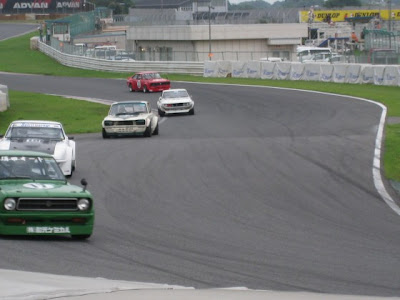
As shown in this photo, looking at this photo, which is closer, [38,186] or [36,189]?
[36,189]

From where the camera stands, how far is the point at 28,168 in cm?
1412

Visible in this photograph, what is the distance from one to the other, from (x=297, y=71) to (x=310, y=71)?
4.01 ft

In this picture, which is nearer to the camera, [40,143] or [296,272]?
[296,272]

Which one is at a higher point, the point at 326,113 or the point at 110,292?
the point at 110,292

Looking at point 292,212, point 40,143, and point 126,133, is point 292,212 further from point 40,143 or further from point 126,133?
point 126,133

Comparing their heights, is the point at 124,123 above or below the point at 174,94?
above

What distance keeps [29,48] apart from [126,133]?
66.7m

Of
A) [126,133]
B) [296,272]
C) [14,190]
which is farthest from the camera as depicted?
[126,133]

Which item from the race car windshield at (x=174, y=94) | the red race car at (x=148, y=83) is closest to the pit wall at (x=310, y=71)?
the red race car at (x=148, y=83)

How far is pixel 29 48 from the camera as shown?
95875 millimetres

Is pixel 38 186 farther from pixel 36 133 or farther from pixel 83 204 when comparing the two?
pixel 36 133

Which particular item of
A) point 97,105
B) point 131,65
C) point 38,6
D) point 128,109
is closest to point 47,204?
point 128,109

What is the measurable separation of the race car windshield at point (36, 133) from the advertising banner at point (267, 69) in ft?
129

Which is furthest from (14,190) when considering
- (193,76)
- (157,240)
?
(193,76)
